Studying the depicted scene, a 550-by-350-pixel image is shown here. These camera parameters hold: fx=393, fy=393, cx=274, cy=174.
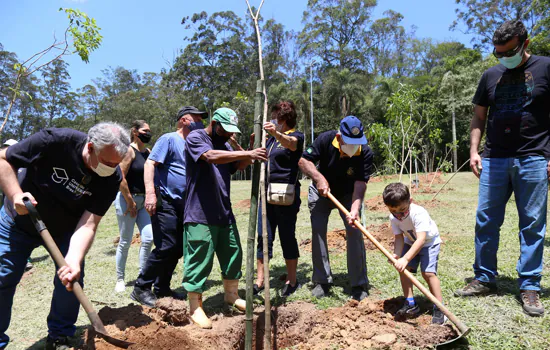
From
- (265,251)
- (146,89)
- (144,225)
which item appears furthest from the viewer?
(146,89)

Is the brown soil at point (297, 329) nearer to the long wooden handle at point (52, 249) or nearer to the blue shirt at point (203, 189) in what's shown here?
the long wooden handle at point (52, 249)

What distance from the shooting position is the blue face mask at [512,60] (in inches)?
134

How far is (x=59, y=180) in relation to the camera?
2.97 meters

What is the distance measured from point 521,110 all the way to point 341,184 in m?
1.78

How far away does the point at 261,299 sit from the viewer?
13.8 ft

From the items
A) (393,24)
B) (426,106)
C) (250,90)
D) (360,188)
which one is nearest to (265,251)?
(360,188)

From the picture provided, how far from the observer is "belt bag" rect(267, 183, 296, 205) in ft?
13.8

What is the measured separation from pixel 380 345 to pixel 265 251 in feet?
3.68

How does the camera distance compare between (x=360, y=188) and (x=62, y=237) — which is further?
(x=360, y=188)

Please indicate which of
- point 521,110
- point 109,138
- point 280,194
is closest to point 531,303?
point 521,110

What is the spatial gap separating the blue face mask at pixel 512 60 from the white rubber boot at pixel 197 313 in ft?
11.3

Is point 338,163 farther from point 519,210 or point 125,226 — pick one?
point 125,226

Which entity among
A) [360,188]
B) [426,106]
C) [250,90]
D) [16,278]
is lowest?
[16,278]

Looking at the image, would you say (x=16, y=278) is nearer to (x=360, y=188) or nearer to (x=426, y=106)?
(x=360, y=188)
